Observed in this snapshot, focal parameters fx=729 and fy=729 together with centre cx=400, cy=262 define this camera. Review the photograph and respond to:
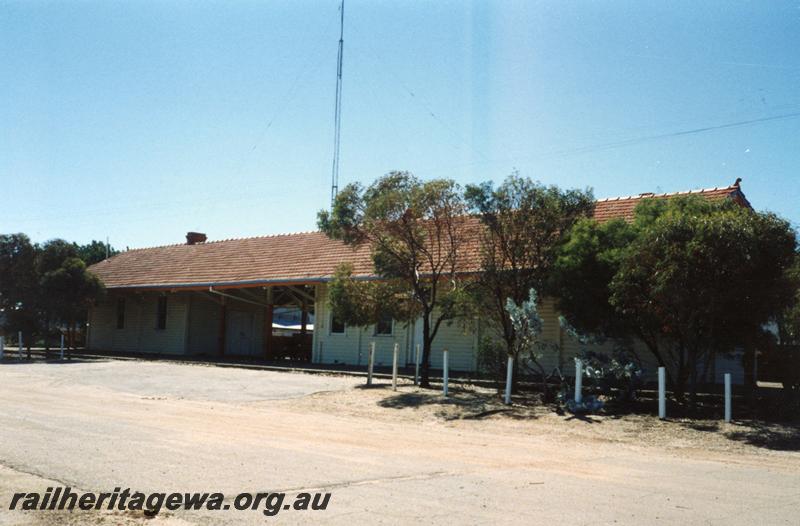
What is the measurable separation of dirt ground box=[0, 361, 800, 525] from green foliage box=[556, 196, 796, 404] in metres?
2.00

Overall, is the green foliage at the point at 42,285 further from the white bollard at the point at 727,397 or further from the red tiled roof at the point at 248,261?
the white bollard at the point at 727,397

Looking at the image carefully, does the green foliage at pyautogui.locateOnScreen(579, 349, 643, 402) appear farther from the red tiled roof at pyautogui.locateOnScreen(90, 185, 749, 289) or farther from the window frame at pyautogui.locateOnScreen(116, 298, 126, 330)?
the window frame at pyautogui.locateOnScreen(116, 298, 126, 330)

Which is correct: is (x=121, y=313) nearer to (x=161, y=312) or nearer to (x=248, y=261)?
(x=161, y=312)

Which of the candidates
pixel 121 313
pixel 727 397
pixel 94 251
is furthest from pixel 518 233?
pixel 94 251

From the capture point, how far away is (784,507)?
674 cm

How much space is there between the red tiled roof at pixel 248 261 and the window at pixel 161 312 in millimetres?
1349

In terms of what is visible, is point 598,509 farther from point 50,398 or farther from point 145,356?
point 145,356

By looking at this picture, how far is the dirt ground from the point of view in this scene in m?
6.34

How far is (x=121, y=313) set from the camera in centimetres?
3556

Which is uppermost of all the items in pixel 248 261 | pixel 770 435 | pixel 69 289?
pixel 248 261

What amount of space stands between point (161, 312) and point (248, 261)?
253 inches

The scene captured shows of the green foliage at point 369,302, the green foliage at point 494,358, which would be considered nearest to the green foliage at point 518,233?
the green foliage at point 494,358

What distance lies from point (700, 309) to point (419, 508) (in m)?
8.64

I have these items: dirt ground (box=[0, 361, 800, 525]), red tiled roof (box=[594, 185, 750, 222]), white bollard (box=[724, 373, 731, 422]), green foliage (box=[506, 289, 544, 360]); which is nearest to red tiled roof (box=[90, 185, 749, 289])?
red tiled roof (box=[594, 185, 750, 222])
